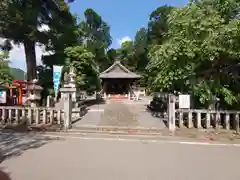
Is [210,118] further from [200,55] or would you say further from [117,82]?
[117,82]

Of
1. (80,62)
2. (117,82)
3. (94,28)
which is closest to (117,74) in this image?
(117,82)

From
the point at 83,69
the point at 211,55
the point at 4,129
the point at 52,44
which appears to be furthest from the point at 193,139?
the point at 52,44

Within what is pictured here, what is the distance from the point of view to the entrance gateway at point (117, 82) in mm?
35763

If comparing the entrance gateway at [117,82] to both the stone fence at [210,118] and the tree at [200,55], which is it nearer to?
the tree at [200,55]

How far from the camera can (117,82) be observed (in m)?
38.0

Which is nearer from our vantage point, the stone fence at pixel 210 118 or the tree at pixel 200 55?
the tree at pixel 200 55

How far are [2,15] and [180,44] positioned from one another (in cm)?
1505

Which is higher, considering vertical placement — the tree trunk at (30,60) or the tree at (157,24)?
the tree at (157,24)

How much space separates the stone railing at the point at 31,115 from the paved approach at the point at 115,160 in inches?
118

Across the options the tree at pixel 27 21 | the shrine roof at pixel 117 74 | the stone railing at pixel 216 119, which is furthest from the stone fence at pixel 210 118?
the shrine roof at pixel 117 74

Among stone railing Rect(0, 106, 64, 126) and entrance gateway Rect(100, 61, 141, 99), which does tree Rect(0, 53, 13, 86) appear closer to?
stone railing Rect(0, 106, 64, 126)

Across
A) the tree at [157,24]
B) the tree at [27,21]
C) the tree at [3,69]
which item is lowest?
the tree at [3,69]

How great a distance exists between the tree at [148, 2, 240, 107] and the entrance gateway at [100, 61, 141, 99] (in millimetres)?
24026

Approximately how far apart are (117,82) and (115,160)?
32.6 meters
